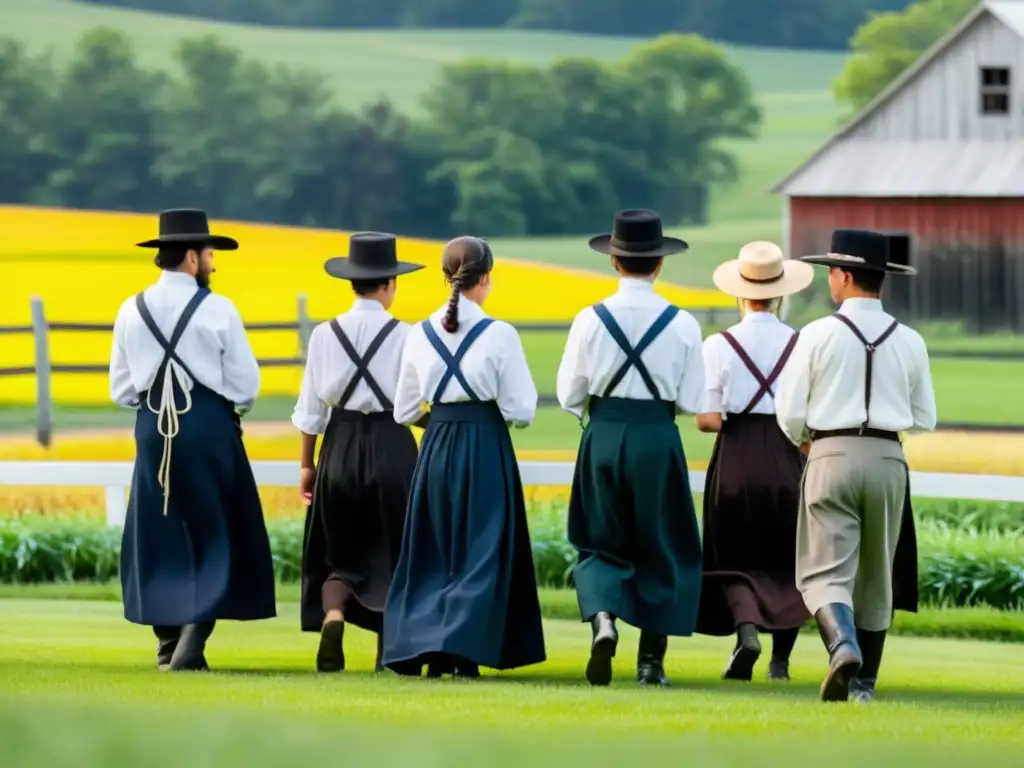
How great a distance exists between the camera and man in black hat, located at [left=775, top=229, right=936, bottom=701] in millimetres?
8367

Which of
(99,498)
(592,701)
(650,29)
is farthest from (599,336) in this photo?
(650,29)

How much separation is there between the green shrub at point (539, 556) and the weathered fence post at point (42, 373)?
7648mm

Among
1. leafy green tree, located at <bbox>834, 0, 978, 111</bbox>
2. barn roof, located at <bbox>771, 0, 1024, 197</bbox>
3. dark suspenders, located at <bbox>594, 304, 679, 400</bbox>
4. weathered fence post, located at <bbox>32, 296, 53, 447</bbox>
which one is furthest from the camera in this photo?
leafy green tree, located at <bbox>834, 0, 978, 111</bbox>

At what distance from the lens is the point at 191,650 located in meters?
9.22

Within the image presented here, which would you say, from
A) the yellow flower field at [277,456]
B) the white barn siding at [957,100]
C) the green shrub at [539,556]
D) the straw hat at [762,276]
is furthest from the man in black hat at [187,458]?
the white barn siding at [957,100]

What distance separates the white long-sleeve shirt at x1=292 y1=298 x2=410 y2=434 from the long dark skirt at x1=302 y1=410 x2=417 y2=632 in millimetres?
103

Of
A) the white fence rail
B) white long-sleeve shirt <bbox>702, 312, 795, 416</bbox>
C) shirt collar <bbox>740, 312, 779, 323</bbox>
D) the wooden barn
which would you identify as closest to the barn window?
the wooden barn

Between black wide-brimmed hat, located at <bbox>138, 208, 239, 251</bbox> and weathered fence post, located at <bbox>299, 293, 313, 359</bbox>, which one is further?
weathered fence post, located at <bbox>299, 293, 313, 359</bbox>

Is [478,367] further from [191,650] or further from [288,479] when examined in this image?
[288,479]

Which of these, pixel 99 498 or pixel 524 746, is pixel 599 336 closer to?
pixel 524 746

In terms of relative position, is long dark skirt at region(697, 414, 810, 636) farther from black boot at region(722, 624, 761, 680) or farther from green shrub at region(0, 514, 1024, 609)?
green shrub at region(0, 514, 1024, 609)

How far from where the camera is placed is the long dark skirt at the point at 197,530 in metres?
9.35

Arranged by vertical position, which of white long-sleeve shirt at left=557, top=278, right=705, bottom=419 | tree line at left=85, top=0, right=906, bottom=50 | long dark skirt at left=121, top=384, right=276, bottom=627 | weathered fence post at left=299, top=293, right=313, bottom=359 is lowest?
long dark skirt at left=121, top=384, right=276, bottom=627

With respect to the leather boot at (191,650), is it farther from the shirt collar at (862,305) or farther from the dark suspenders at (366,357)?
the shirt collar at (862,305)
